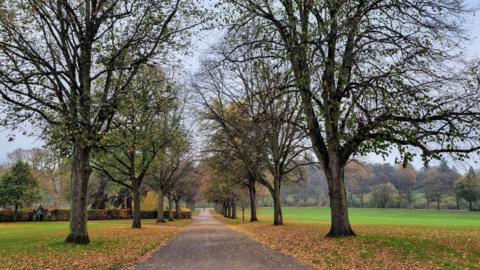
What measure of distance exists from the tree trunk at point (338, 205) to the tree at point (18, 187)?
42.7 m

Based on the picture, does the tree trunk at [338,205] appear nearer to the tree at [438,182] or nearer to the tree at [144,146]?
the tree at [144,146]

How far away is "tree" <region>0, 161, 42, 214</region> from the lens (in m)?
48.1

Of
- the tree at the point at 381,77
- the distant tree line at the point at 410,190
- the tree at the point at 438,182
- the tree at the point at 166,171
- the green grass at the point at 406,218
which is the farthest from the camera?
the tree at the point at 438,182

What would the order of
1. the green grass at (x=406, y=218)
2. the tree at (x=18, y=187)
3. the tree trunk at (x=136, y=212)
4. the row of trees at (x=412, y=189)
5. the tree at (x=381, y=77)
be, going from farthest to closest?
the row of trees at (x=412, y=189), the tree at (x=18, y=187), the green grass at (x=406, y=218), the tree trunk at (x=136, y=212), the tree at (x=381, y=77)

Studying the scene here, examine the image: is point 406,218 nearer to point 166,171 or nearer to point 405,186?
point 166,171

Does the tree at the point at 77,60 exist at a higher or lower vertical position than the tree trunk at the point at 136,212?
higher

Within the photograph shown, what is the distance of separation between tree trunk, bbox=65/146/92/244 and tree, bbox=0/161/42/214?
36.1 metres

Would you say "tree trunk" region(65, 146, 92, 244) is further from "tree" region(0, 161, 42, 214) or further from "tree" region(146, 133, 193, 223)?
"tree" region(0, 161, 42, 214)

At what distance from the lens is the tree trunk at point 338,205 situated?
55.5 ft

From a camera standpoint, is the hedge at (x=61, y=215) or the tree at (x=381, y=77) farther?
the hedge at (x=61, y=215)

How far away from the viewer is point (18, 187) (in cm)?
4884

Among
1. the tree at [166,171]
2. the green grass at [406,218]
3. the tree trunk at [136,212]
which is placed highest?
the tree at [166,171]

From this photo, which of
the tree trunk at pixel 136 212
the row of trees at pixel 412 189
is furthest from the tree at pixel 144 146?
the row of trees at pixel 412 189

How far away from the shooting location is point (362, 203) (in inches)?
4717
